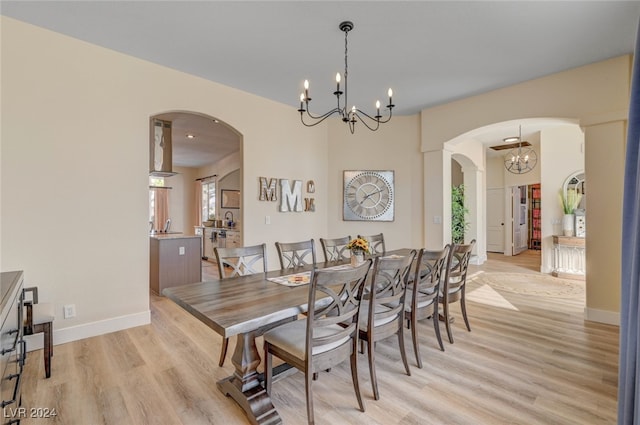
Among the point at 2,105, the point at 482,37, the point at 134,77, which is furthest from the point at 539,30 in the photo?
the point at 2,105

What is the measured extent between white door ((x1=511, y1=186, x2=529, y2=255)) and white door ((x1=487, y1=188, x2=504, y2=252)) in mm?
299

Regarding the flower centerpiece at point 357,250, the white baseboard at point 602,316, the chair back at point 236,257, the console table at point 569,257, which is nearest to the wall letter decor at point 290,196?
the chair back at point 236,257

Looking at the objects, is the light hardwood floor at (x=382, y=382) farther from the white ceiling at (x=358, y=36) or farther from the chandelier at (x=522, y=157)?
the chandelier at (x=522, y=157)

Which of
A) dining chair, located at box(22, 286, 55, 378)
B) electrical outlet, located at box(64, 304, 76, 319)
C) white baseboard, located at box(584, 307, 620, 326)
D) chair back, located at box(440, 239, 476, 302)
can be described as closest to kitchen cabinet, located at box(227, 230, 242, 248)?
electrical outlet, located at box(64, 304, 76, 319)

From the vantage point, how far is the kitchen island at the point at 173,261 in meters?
4.69

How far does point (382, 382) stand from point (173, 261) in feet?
12.5

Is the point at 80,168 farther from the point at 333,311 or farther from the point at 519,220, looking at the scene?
the point at 519,220

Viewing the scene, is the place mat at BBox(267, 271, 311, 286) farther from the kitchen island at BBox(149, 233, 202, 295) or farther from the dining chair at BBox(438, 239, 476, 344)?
the kitchen island at BBox(149, 233, 202, 295)

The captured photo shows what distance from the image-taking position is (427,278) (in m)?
2.83

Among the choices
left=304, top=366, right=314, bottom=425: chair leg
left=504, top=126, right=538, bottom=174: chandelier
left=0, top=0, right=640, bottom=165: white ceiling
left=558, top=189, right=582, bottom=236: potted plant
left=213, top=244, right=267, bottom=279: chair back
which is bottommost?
left=304, top=366, right=314, bottom=425: chair leg

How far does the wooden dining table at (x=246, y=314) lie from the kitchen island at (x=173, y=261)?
114 inches

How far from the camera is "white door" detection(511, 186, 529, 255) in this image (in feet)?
28.4

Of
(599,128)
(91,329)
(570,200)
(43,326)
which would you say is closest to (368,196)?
(599,128)

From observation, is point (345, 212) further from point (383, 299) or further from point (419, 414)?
point (419, 414)
